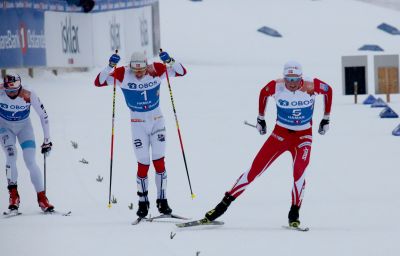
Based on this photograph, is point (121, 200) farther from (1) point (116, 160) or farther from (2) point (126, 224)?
(1) point (116, 160)

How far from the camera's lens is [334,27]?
1817 inches

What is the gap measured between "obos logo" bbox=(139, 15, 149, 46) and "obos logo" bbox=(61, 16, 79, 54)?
170 inches

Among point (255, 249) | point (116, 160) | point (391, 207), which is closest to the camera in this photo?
point (255, 249)

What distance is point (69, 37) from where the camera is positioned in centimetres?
2933

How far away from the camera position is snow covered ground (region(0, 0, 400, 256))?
9391 millimetres

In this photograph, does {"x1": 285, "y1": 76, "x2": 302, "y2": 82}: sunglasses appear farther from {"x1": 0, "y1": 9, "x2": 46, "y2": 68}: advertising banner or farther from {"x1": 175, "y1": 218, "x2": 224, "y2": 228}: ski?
{"x1": 0, "y1": 9, "x2": 46, "y2": 68}: advertising banner

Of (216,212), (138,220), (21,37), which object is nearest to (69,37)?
(21,37)

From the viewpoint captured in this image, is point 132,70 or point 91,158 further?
point 91,158

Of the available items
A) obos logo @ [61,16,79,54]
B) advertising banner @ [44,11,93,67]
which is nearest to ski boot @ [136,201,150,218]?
advertising banner @ [44,11,93,67]

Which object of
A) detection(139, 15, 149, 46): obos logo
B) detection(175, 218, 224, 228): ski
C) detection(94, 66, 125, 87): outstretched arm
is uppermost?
detection(139, 15, 149, 46): obos logo

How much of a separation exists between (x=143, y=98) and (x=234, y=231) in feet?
6.58

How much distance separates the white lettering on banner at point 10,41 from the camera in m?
27.2

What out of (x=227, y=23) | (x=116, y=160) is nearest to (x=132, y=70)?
(x=116, y=160)

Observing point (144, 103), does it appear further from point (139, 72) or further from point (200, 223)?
point (200, 223)
